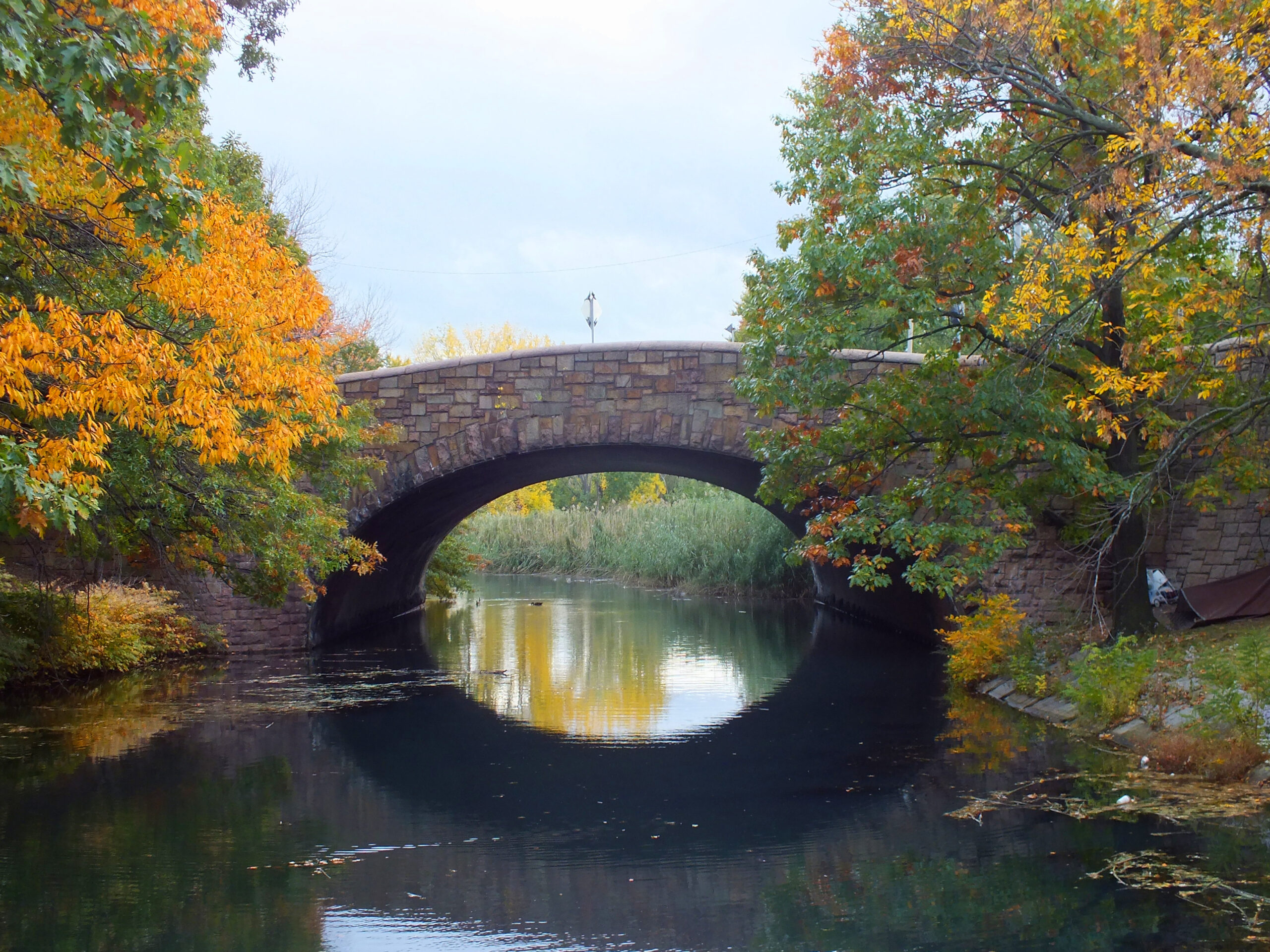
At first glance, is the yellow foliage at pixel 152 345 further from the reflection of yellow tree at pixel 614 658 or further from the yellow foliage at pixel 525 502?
the yellow foliage at pixel 525 502

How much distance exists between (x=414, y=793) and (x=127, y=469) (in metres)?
2.65

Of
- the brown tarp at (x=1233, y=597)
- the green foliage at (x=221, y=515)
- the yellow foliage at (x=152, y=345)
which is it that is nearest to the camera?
the yellow foliage at (x=152, y=345)

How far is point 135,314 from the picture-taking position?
22.6ft

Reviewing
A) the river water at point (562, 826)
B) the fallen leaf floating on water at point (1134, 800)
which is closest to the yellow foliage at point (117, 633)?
the river water at point (562, 826)

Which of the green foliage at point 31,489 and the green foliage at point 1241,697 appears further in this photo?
the green foliage at point 1241,697

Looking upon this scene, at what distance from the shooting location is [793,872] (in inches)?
215

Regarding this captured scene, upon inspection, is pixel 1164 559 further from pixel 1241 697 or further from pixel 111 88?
pixel 111 88

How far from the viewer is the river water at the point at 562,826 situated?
187 inches

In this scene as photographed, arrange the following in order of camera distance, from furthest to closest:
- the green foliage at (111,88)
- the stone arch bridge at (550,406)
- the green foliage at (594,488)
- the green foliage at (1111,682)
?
the green foliage at (594,488)
the stone arch bridge at (550,406)
the green foliage at (1111,682)
the green foliage at (111,88)

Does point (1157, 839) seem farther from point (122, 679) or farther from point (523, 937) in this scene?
point (122, 679)

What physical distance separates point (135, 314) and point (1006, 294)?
605 cm

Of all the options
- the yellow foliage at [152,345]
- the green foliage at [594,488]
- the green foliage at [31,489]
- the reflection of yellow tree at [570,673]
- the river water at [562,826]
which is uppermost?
the green foliage at [594,488]

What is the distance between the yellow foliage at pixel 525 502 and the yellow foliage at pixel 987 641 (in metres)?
26.2

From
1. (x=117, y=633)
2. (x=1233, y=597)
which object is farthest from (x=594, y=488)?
(x=1233, y=597)
